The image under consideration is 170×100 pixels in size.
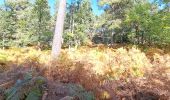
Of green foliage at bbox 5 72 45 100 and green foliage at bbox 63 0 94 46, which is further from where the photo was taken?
green foliage at bbox 63 0 94 46

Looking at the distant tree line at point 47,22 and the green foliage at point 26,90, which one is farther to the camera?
the distant tree line at point 47,22

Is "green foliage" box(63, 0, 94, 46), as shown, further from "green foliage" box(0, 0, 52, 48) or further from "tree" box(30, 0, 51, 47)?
"green foliage" box(0, 0, 52, 48)

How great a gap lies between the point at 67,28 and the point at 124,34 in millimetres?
8020

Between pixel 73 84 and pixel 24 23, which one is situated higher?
pixel 24 23

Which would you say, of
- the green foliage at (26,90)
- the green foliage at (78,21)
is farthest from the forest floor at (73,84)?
the green foliage at (78,21)

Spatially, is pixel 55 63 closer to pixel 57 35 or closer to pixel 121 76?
pixel 121 76

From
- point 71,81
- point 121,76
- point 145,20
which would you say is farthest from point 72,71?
point 145,20

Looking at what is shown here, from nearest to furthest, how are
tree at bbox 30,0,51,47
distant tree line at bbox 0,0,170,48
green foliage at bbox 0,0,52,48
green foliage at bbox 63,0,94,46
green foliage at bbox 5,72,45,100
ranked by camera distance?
green foliage at bbox 5,72,45,100, distant tree line at bbox 0,0,170,48, tree at bbox 30,0,51,47, green foliage at bbox 0,0,52,48, green foliage at bbox 63,0,94,46

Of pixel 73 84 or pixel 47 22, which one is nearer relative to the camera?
pixel 73 84

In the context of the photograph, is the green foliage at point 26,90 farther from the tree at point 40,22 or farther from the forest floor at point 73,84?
the tree at point 40,22

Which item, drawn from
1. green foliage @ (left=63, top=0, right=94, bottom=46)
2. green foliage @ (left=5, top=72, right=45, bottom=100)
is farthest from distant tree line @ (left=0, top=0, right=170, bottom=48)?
green foliage @ (left=5, top=72, right=45, bottom=100)

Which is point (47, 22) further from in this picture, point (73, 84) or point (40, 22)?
point (73, 84)

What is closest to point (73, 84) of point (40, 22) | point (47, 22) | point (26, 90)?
point (26, 90)

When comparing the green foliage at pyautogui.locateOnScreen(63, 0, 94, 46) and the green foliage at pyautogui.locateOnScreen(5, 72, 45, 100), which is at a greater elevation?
the green foliage at pyautogui.locateOnScreen(63, 0, 94, 46)
